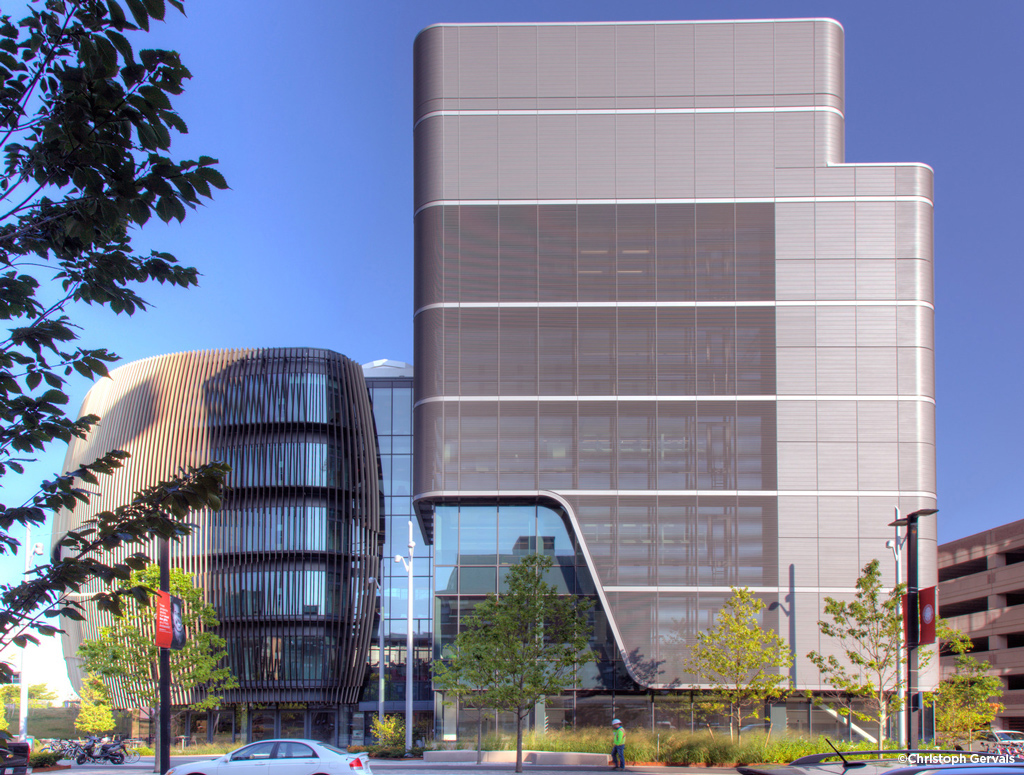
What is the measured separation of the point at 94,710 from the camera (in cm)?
5672

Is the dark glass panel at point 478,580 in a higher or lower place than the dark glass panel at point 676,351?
lower

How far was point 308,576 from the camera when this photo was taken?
63.0 m

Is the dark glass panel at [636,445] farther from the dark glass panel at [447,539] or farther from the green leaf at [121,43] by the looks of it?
the green leaf at [121,43]

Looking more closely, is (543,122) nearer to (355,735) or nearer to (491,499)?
(491,499)

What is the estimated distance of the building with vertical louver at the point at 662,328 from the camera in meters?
40.8

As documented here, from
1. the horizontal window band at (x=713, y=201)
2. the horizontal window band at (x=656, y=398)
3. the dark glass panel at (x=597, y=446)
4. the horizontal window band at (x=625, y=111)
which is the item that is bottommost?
the dark glass panel at (x=597, y=446)

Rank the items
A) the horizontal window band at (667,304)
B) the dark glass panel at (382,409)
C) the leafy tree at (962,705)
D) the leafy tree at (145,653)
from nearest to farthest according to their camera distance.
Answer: the leafy tree at (962,705) < the leafy tree at (145,653) < the horizontal window band at (667,304) < the dark glass panel at (382,409)

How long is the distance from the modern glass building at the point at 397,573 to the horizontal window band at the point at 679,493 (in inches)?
987

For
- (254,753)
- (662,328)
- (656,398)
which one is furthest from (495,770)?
(662,328)

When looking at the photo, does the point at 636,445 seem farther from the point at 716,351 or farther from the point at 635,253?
the point at 635,253

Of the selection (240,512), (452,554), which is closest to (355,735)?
(240,512)

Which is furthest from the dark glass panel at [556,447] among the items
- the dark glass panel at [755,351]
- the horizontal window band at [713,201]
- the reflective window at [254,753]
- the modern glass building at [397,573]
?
the modern glass building at [397,573]

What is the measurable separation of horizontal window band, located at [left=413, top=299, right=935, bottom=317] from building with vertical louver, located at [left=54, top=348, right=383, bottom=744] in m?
25.4

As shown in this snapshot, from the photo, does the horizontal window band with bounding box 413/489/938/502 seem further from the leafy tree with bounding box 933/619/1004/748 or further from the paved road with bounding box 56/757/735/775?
the paved road with bounding box 56/757/735/775
